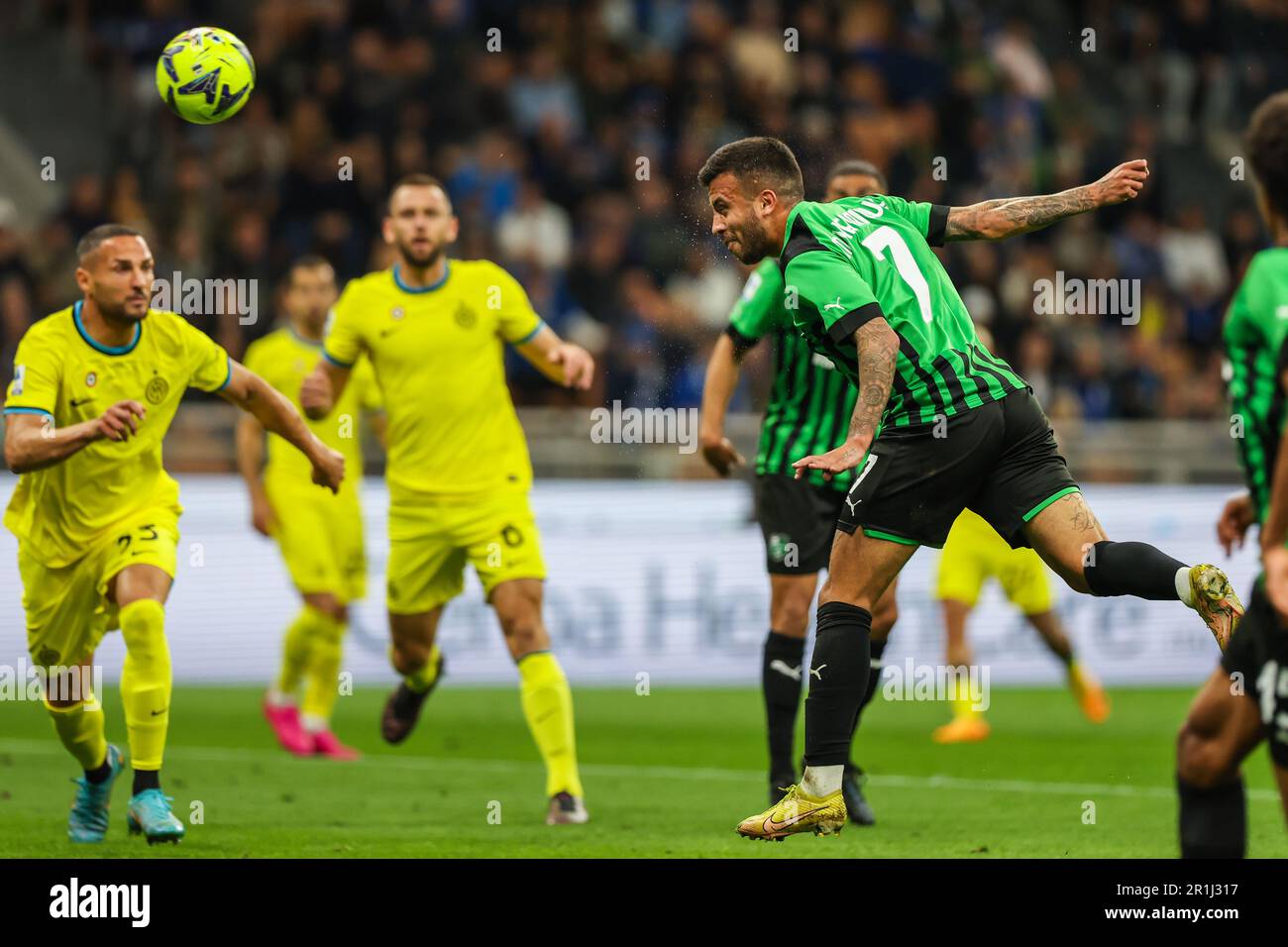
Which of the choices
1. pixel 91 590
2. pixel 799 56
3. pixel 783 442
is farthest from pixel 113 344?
pixel 799 56

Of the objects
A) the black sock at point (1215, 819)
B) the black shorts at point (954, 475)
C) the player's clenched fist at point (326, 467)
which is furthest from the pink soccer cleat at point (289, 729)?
the black sock at point (1215, 819)

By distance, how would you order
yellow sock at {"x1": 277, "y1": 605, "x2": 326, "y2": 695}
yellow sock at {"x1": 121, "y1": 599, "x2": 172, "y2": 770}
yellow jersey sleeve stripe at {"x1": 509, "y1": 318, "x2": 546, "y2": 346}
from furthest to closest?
yellow sock at {"x1": 277, "y1": 605, "x2": 326, "y2": 695}
yellow jersey sleeve stripe at {"x1": 509, "y1": 318, "x2": 546, "y2": 346}
yellow sock at {"x1": 121, "y1": 599, "x2": 172, "y2": 770}

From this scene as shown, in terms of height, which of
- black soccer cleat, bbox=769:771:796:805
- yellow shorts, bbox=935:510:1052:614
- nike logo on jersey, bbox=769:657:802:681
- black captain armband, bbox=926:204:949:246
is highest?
black captain armband, bbox=926:204:949:246

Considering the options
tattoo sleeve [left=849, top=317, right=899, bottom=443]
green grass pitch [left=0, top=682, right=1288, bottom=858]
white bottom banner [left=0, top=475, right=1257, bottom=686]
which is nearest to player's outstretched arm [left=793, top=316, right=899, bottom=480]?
tattoo sleeve [left=849, top=317, right=899, bottom=443]

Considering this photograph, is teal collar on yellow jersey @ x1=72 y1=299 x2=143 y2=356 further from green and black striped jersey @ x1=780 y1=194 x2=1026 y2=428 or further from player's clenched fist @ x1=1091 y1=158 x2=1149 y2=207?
player's clenched fist @ x1=1091 y1=158 x2=1149 y2=207

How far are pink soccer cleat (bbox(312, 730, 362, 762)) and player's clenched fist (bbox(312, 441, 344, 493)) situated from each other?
336 cm

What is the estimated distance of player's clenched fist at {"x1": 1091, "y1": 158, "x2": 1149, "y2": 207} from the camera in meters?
6.21

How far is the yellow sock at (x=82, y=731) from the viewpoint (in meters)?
7.25

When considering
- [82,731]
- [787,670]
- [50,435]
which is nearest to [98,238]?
→ [50,435]

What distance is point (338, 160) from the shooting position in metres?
16.3

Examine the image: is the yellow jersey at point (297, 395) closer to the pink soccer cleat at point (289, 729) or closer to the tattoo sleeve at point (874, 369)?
the pink soccer cleat at point (289, 729)

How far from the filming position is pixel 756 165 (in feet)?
20.7

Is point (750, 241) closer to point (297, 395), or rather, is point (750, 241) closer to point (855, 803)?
point (855, 803)
